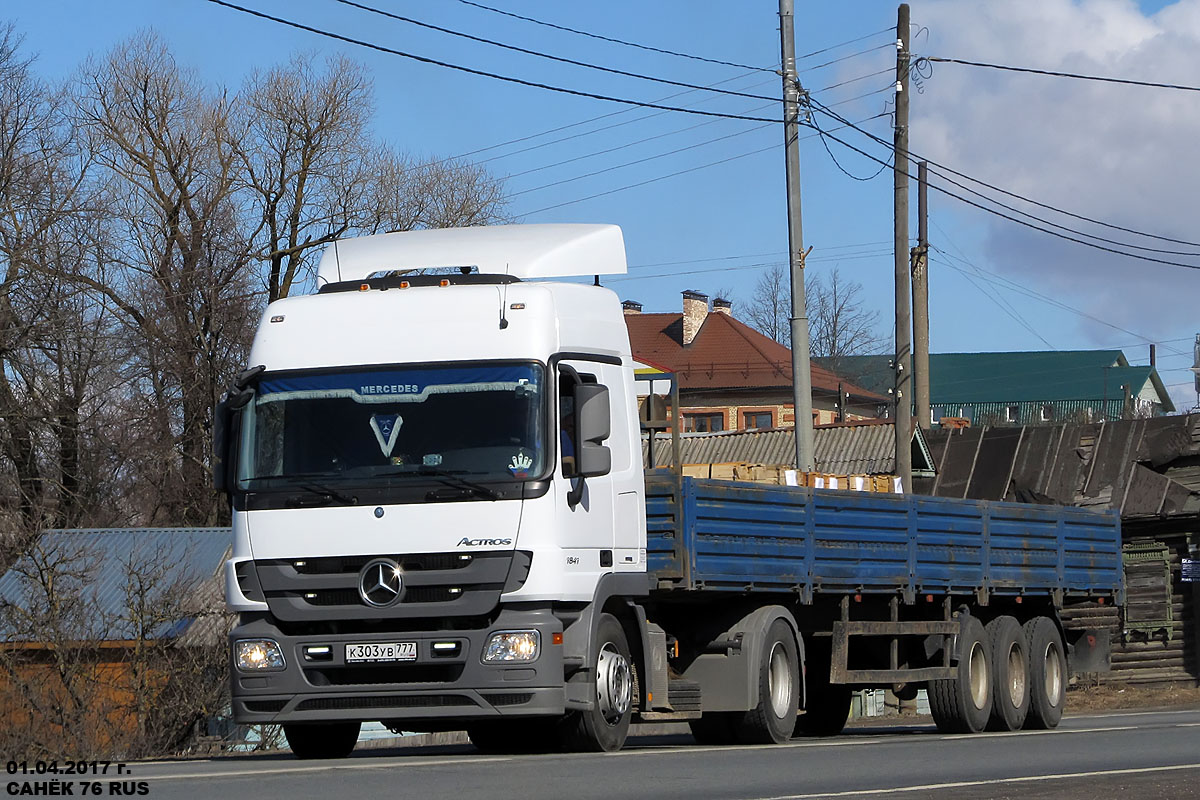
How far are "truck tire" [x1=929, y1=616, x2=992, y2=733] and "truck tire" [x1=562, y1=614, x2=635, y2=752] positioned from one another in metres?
6.00

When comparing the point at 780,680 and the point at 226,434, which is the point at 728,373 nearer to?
the point at 780,680

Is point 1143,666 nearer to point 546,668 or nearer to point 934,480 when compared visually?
point 934,480

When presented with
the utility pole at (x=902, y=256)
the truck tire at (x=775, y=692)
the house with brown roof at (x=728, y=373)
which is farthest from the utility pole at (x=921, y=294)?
the house with brown roof at (x=728, y=373)

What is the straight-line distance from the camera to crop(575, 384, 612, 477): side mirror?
1090 cm

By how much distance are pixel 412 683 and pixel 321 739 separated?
71.4 inches

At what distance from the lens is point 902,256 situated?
87.0 ft

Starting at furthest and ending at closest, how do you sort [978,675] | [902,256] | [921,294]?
[921,294]
[902,256]
[978,675]

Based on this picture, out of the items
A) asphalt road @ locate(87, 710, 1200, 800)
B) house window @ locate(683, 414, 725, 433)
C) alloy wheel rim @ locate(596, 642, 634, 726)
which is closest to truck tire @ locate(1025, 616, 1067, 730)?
asphalt road @ locate(87, 710, 1200, 800)

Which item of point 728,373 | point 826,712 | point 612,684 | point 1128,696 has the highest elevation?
point 728,373

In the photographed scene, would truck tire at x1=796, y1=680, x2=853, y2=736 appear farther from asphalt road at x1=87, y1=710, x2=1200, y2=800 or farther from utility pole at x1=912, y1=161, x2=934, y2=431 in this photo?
utility pole at x1=912, y1=161, x2=934, y2=431

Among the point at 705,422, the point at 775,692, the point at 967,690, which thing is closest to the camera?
the point at 775,692

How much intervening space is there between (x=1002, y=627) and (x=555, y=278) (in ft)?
26.3

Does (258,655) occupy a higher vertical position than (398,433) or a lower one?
lower

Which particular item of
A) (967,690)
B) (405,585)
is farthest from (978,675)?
(405,585)
